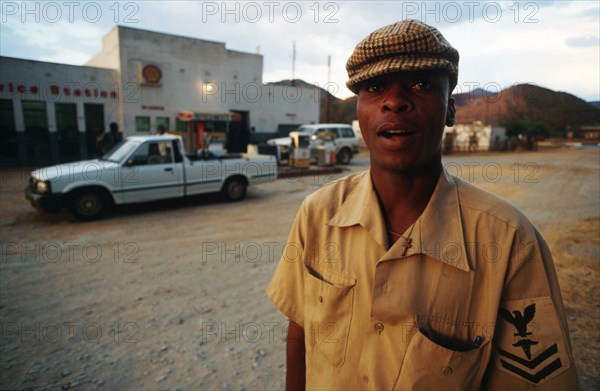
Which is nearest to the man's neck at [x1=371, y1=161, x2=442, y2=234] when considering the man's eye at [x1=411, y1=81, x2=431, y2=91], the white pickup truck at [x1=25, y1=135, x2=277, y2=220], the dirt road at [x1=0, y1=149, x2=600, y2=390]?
the man's eye at [x1=411, y1=81, x2=431, y2=91]

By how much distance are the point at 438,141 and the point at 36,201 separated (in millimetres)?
7459

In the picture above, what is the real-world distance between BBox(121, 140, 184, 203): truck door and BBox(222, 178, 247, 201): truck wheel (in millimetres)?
1189

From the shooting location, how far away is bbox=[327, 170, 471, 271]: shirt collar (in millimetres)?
1157

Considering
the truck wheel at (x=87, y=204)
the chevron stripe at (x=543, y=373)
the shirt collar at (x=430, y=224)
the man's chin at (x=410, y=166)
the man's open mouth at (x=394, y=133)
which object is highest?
the man's open mouth at (x=394, y=133)

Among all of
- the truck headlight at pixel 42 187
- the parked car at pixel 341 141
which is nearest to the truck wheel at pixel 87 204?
the truck headlight at pixel 42 187

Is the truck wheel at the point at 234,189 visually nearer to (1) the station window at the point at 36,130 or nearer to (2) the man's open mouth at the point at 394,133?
(2) the man's open mouth at the point at 394,133

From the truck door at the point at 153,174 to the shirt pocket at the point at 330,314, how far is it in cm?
683

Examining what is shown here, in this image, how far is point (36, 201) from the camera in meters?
6.42

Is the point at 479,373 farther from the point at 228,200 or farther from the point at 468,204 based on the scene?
the point at 228,200

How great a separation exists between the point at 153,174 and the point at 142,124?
45.0ft

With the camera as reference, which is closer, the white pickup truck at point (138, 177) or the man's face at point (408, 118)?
the man's face at point (408, 118)

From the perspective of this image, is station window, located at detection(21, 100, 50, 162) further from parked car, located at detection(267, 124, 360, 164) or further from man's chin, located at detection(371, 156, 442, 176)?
man's chin, located at detection(371, 156, 442, 176)

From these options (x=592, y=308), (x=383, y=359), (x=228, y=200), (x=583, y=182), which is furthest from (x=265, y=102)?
(x=383, y=359)

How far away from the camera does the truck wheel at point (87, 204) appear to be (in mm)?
6691
